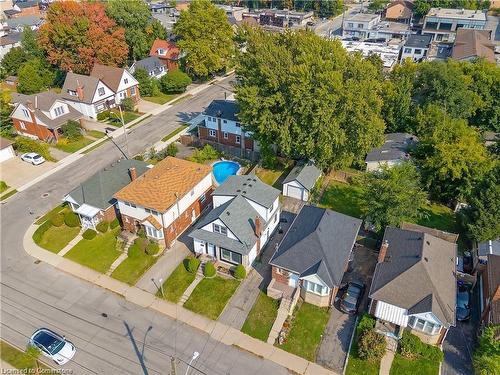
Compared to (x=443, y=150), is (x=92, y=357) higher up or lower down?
Answer: lower down

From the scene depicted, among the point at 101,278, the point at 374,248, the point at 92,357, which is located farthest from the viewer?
the point at 374,248

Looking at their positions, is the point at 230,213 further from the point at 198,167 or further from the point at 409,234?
the point at 409,234

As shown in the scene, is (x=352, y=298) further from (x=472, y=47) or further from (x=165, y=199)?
(x=472, y=47)

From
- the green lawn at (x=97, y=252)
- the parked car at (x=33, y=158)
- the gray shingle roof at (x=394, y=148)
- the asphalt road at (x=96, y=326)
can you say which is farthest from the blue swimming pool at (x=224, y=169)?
the parked car at (x=33, y=158)

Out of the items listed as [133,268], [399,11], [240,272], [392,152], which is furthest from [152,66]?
[399,11]

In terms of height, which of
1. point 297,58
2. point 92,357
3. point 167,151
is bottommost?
point 92,357

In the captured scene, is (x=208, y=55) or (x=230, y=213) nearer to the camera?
(x=230, y=213)

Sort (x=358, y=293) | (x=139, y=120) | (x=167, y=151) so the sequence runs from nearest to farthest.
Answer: (x=358, y=293) → (x=167, y=151) → (x=139, y=120)

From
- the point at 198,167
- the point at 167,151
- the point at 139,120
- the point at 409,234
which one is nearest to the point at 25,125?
the point at 139,120
